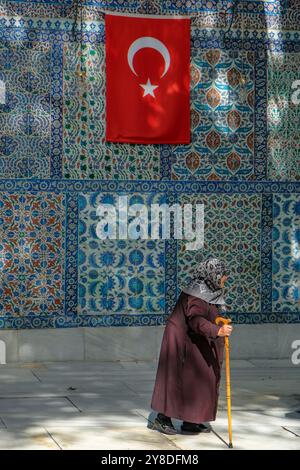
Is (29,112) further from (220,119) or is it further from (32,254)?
(220,119)

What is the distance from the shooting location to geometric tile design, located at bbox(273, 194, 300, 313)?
1211 centimetres

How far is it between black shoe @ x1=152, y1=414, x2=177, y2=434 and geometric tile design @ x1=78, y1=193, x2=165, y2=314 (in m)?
3.46

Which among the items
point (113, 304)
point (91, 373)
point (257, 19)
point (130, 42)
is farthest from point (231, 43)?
point (91, 373)

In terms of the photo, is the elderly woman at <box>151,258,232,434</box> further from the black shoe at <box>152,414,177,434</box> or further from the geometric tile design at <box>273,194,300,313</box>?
the geometric tile design at <box>273,194,300,313</box>

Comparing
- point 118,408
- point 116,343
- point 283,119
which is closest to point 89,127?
point 283,119

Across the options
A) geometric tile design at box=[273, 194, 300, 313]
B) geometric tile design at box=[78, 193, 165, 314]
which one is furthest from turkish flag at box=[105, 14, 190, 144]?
geometric tile design at box=[273, 194, 300, 313]

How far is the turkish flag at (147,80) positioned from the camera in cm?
1172

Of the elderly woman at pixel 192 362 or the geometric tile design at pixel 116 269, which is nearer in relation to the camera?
the elderly woman at pixel 192 362

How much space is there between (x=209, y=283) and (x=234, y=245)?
3760 millimetres

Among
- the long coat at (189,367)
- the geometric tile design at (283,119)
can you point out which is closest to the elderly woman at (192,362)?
the long coat at (189,367)

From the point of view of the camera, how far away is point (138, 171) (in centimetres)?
1181

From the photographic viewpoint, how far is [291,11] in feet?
40.0

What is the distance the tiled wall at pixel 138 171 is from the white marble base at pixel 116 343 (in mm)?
113

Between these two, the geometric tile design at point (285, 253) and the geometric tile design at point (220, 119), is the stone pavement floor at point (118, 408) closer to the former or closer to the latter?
the geometric tile design at point (285, 253)
